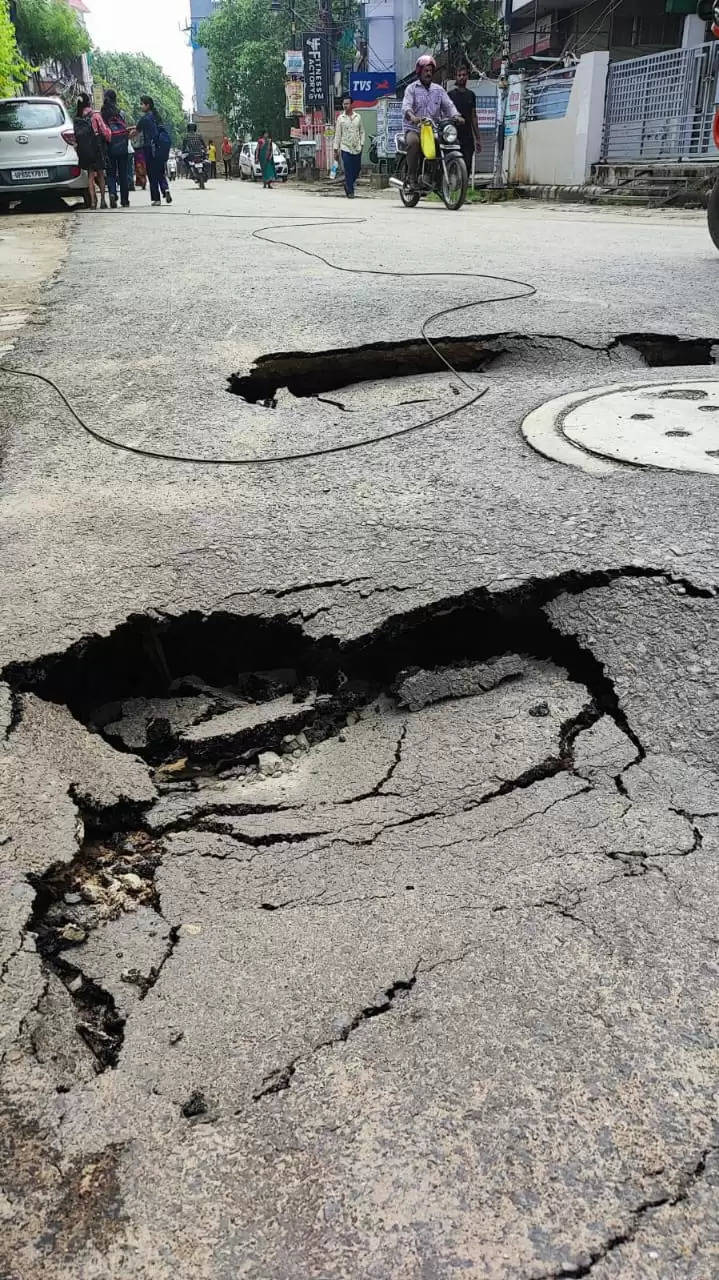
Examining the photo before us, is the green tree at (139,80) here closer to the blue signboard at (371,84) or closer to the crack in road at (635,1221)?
the blue signboard at (371,84)

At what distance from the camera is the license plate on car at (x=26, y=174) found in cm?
1412

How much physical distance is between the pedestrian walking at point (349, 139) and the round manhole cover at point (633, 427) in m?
16.7

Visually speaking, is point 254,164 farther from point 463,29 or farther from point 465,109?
point 465,109

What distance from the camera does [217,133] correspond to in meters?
84.9

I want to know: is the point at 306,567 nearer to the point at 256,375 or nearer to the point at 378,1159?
the point at 378,1159

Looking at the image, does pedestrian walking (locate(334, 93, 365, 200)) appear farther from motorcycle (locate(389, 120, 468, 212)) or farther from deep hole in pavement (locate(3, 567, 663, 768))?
deep hole in pavement (locate(3, 567, 663, 768))

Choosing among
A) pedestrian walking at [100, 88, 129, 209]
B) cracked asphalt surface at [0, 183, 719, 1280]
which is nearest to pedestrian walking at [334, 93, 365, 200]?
pedestrian walking at [100, 88, 129, 209]

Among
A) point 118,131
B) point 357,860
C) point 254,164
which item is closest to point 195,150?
point 254,164

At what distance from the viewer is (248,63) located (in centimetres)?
5397

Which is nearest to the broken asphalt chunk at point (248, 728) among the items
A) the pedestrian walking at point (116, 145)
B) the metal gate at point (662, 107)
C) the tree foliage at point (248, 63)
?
the pedestrian walking at point (116, 145)

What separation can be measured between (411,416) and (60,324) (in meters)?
2.96

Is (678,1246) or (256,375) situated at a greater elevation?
(256,375)

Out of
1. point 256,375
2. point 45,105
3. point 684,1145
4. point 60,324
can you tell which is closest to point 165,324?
point 60,324

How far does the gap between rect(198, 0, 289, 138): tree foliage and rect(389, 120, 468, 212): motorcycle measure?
48.3 meters
